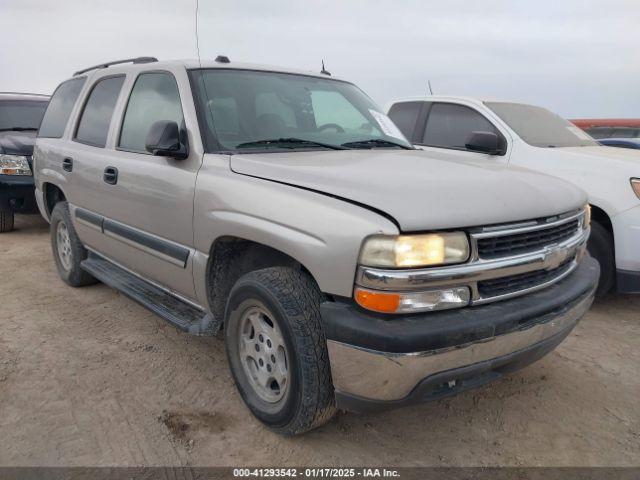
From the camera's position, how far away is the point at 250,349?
9.05 ft

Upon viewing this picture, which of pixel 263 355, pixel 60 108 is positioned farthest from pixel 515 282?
pixel 60 108

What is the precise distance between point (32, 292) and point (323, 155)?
3306 millimetres

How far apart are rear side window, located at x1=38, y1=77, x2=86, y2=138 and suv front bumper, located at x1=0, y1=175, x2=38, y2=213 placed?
6.35ft

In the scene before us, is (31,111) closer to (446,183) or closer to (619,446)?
(446,183)

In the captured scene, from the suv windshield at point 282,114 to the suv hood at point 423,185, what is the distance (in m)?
0.22

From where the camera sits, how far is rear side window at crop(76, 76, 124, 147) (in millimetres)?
3961

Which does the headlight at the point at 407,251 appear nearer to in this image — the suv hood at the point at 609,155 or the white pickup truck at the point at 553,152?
Answer: the white pickup truck at the point at 553,152

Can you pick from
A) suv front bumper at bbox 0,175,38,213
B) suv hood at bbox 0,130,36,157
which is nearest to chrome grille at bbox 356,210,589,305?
suv front bumper at bbox 0,175,38,213

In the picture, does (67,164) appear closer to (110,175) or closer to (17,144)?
(110,175)

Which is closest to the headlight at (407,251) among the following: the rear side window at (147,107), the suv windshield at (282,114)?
the suv windshield at (282,114)

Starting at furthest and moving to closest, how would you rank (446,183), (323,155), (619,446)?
(323,155) < (619,446) < (446,183)

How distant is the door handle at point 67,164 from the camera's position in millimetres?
4309

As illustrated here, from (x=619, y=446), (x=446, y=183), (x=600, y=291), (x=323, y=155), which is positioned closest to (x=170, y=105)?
(x=323, y=155)

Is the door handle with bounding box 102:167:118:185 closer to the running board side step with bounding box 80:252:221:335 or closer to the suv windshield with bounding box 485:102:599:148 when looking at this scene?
the running board side step with bounding box 80:252:221:335
